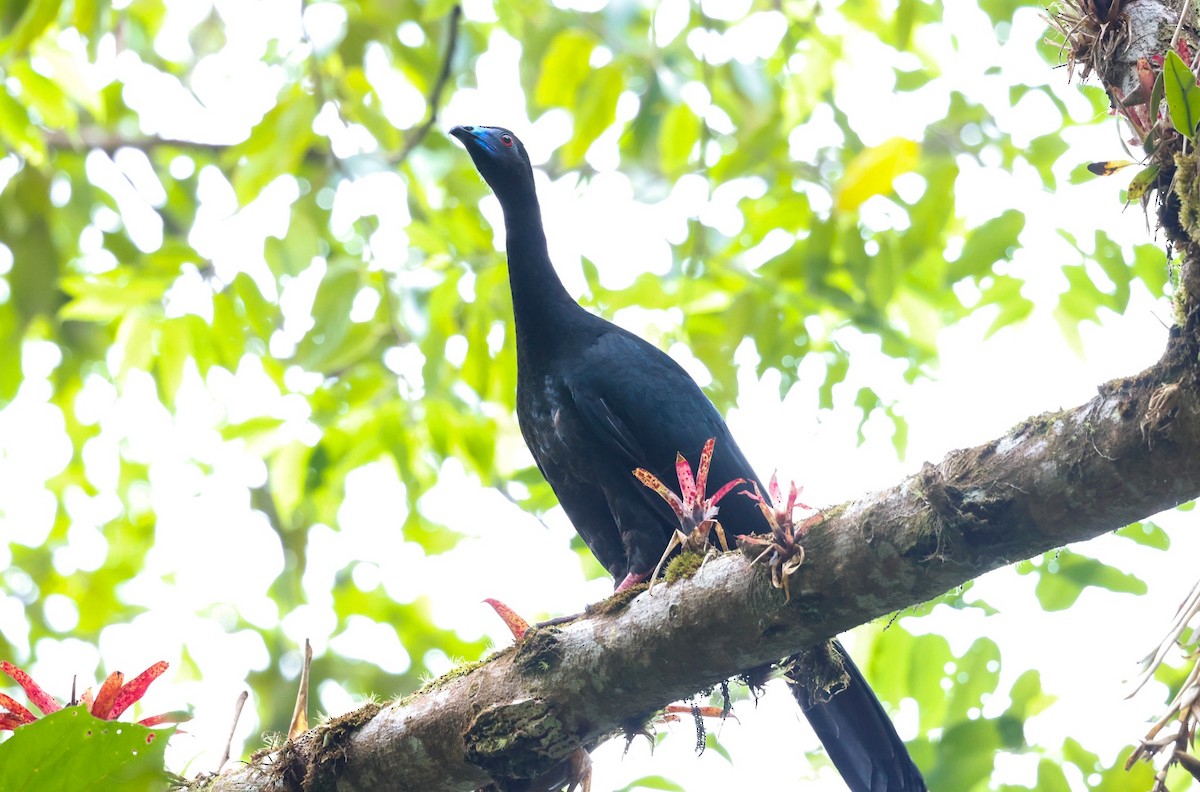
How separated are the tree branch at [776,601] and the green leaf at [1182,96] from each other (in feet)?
1.07

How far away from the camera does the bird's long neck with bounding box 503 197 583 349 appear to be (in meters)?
3.91

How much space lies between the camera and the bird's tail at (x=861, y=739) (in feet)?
9.52

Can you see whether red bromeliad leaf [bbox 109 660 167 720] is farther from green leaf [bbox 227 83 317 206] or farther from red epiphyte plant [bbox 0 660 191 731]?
green leaf [bbox 227 83 317 206]

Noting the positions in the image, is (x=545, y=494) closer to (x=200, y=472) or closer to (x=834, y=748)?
(x=834, y=748)

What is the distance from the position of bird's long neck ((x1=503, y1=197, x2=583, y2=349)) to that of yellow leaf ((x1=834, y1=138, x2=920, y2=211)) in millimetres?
1330

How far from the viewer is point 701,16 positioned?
5.28 m

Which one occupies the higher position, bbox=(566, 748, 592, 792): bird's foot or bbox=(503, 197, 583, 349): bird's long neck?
bbox=(503, 197, 583, 349): bird's long neck

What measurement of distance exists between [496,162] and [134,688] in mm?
2532

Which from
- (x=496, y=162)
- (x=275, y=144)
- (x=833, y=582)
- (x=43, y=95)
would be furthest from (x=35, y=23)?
(x=833, y=582)

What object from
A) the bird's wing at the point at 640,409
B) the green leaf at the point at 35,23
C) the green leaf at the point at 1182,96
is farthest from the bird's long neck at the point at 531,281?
the green leaf at the point at 1182,96

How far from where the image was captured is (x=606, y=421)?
3.57 m

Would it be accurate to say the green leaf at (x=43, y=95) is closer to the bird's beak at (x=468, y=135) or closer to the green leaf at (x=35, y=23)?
the green leaf at (x=35, y=23)

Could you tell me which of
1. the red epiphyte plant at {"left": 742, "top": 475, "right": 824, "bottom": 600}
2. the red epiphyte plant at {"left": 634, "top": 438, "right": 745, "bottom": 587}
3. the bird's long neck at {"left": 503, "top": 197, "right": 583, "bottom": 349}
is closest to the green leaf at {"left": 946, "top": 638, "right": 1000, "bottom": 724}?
the red epiphyte plant at {"left": 634, "top": 438, "right": 745, "bottom": 587}

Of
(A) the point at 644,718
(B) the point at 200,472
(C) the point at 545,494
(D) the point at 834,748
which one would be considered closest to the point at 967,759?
(D) the point at 834,748
